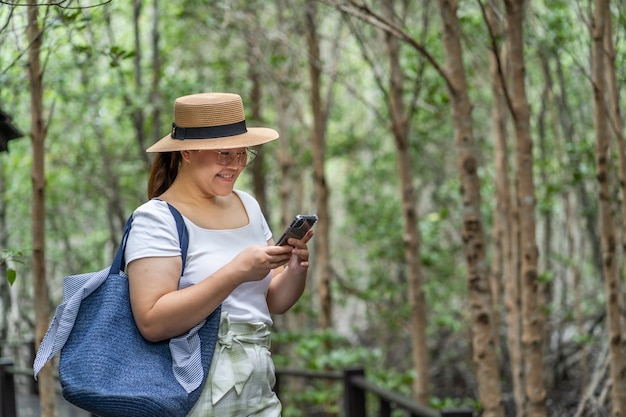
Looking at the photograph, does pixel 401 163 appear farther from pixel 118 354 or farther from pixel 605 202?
pixel 118 354

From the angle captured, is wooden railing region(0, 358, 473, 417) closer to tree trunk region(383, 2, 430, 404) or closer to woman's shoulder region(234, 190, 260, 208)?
tree trunk region(383, 2, 430, 404)

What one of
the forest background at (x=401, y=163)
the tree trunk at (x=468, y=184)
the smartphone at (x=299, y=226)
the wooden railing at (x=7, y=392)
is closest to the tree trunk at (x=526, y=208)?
the forest background at (x=401, y=163)

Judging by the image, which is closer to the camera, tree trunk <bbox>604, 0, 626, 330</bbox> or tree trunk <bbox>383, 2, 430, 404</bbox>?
tree trunk <bbox>604, 0, 626, 330</bbox>

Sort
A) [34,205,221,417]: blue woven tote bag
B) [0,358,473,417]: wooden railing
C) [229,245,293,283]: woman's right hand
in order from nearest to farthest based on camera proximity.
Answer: [34,205,221,417]: blue woven tote bag → [229,245,293,283]: woman's right hand → [0,358,473,417]: wooden railing

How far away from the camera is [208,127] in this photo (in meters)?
2.47

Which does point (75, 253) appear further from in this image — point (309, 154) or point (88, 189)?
point (309, 154)

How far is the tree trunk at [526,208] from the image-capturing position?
15.4 feet

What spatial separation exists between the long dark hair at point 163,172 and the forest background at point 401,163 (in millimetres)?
871

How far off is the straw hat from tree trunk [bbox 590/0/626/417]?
118 inches

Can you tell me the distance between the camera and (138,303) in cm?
224

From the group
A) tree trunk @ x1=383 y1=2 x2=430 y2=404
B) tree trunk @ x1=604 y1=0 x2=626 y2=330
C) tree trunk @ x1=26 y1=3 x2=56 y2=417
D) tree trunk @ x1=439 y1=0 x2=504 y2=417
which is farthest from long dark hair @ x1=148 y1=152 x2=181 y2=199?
tree trunk @ x1=383 y1=2 x2=430 y2=404

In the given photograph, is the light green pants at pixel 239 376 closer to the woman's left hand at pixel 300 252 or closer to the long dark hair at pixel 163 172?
the woman's left hand at pixel 300 252

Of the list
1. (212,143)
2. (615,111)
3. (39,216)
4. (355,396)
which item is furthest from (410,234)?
(212,143)

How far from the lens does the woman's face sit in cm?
246
